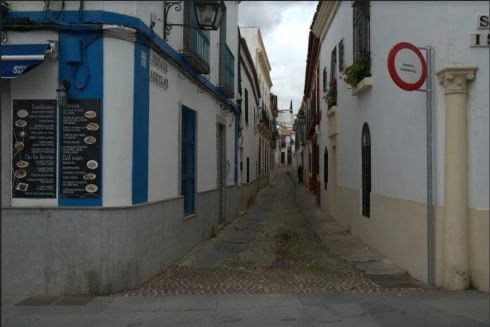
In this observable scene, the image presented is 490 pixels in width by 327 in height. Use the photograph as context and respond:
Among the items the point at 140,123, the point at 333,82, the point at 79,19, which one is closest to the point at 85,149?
the point at 140,123

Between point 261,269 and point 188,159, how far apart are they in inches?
113

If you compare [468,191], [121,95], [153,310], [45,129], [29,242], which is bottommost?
[153,310]

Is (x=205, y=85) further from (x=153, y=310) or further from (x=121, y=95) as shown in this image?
(x=153, y=310)

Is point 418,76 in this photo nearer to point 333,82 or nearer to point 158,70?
point 158,70

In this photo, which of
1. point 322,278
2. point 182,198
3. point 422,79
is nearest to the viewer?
point 422,79

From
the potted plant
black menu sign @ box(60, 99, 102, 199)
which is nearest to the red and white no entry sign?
black menu sign @ box(60, 99, 102, 199)

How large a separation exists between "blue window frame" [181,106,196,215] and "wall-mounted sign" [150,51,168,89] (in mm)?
1557

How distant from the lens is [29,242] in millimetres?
6461

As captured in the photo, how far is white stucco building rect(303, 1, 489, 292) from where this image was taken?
614 cm

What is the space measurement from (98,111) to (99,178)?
0.82 metres

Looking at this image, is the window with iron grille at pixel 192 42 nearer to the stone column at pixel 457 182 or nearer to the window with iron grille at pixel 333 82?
the stone column at pixel 457 182

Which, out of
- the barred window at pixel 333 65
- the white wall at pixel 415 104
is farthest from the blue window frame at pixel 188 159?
the barred window at pixel 333 65

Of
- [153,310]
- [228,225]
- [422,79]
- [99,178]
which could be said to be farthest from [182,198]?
[228,225]

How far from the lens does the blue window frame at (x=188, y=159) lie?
985 cm
